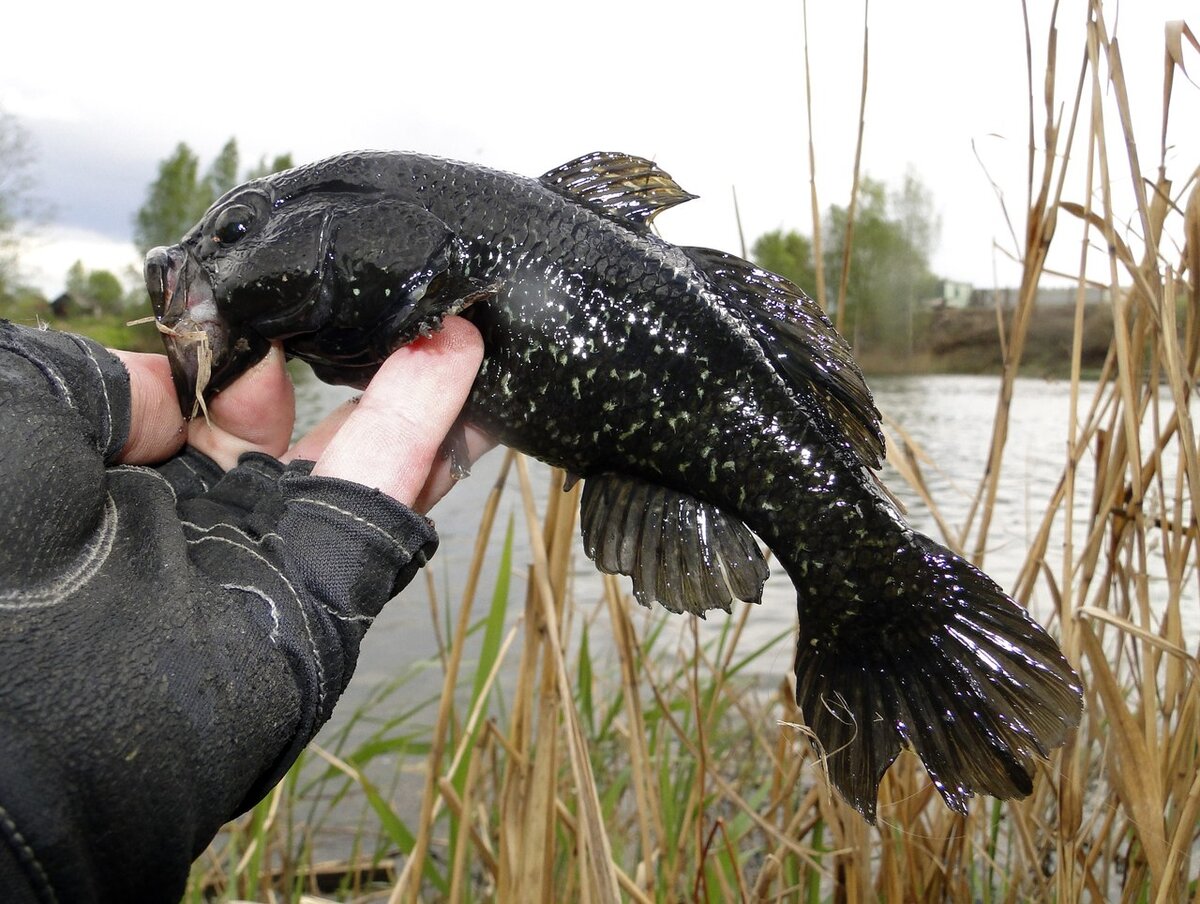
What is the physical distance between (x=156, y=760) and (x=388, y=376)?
0.81 meters

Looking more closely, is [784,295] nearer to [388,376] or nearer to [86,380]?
[388,376]

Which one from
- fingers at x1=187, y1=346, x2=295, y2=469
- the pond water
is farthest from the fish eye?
the pond water

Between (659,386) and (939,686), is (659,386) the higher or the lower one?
the higher one

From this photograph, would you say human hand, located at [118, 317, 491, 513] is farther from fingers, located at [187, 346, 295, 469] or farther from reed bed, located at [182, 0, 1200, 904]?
reed bed, located at [182, 0, 1200, 904]

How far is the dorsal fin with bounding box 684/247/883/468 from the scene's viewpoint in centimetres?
189

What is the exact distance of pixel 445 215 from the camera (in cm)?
193

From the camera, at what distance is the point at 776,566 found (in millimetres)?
9102

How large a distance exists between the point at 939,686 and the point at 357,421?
1237 millimetres

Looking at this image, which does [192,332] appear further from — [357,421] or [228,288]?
[357,421]

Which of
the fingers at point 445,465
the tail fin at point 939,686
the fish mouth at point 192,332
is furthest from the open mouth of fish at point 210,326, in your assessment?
the tail fin at point 939,686

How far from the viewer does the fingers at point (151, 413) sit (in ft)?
5.99

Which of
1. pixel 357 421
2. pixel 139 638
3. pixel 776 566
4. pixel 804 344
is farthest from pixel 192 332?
pixel 776 566

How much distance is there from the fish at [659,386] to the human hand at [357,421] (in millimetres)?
55

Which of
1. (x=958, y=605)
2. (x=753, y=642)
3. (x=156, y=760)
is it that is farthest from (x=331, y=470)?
(x=753, y=642)
